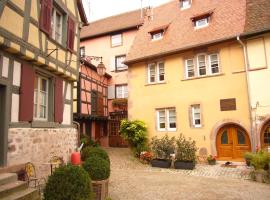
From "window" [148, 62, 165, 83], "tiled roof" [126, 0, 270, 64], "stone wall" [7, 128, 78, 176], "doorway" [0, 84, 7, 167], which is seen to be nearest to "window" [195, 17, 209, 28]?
"tiled roof" [126, 0, 270, 64]

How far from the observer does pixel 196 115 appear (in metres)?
12.6

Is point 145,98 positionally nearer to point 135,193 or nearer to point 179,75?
point 179,75

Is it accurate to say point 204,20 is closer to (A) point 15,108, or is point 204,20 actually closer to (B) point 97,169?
(B) point 97,169

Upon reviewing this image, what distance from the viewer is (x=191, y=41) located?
13086 millimetres

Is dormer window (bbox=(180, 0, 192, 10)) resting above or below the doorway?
above

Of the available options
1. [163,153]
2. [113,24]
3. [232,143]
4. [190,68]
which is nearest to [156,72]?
[190,68]

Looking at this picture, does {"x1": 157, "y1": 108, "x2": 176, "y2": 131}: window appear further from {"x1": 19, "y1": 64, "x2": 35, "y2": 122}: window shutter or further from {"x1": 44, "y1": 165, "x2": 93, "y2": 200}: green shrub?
{"x1": 44, "y1": 165, "x2": 93, "y2": 200}: green shrub

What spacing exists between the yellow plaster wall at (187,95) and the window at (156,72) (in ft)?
1.00

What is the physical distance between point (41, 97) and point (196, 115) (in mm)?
7876

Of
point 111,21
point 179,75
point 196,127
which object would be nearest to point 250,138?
point 196,127

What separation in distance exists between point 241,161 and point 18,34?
1044cm

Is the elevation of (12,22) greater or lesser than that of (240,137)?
greater

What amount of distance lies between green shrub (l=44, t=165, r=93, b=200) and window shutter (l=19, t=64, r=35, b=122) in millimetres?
2506

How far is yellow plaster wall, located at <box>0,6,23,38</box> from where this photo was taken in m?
5.67
